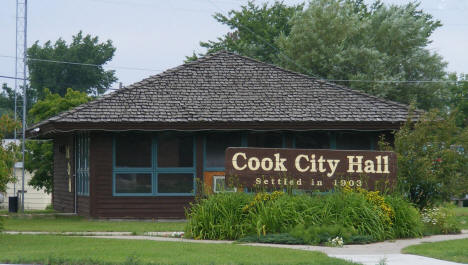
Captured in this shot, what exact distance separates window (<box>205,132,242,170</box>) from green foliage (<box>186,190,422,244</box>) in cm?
723

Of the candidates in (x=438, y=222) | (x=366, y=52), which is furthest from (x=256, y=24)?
(x=438, y=222)

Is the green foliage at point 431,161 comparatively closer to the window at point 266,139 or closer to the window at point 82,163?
the window at point 266,139

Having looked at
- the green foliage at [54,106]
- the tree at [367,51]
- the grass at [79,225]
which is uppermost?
the tree at [367,51]

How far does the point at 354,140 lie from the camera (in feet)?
85.0

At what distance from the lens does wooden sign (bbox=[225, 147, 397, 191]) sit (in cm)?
1830

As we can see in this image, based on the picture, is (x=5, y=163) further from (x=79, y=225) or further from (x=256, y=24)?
(x=256, y=24)

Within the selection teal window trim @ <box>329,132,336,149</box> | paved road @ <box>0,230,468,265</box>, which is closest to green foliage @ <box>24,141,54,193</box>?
teal window trim @ <box>329,132,336,149</box>

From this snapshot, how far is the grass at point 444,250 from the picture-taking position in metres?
13.8

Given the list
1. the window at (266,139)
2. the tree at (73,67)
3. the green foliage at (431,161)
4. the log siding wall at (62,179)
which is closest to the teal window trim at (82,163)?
the log siding wall at (62,179)

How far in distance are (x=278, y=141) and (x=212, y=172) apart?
2.34m

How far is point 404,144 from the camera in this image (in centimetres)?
2053

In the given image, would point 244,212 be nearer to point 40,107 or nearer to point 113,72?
point 40,107

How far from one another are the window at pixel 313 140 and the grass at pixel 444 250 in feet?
30.2

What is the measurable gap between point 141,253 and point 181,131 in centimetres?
1126
